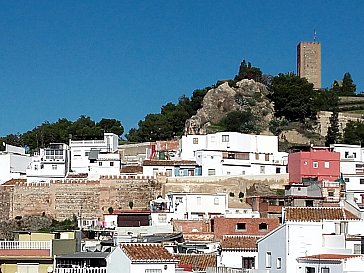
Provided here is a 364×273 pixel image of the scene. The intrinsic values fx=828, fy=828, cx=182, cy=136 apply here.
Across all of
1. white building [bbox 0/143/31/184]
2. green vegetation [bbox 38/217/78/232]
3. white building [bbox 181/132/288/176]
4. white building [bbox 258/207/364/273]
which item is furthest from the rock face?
white building [bbox 258/207/364/273]

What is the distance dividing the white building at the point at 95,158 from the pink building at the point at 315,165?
13.5m

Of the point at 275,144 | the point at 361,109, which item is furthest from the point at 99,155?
the point at 361,109

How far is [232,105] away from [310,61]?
107ft

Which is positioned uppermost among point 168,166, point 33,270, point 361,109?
point 361,109

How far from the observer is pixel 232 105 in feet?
284

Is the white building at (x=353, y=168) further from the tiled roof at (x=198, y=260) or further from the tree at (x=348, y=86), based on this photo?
the tree at (x=348, y=86)

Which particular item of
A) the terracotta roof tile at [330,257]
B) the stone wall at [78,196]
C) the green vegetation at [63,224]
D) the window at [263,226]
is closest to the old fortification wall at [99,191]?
the stone wall at [78,196]

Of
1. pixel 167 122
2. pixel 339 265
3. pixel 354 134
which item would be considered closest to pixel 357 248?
pixel 339 265

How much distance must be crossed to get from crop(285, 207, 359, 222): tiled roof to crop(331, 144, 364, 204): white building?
948 inches

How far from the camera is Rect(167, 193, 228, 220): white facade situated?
51.8 meters

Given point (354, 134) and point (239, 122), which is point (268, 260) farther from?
point (239, 122)

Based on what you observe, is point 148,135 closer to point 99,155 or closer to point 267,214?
point 99,155

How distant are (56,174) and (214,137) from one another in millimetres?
12857

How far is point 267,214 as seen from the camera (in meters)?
49.5
